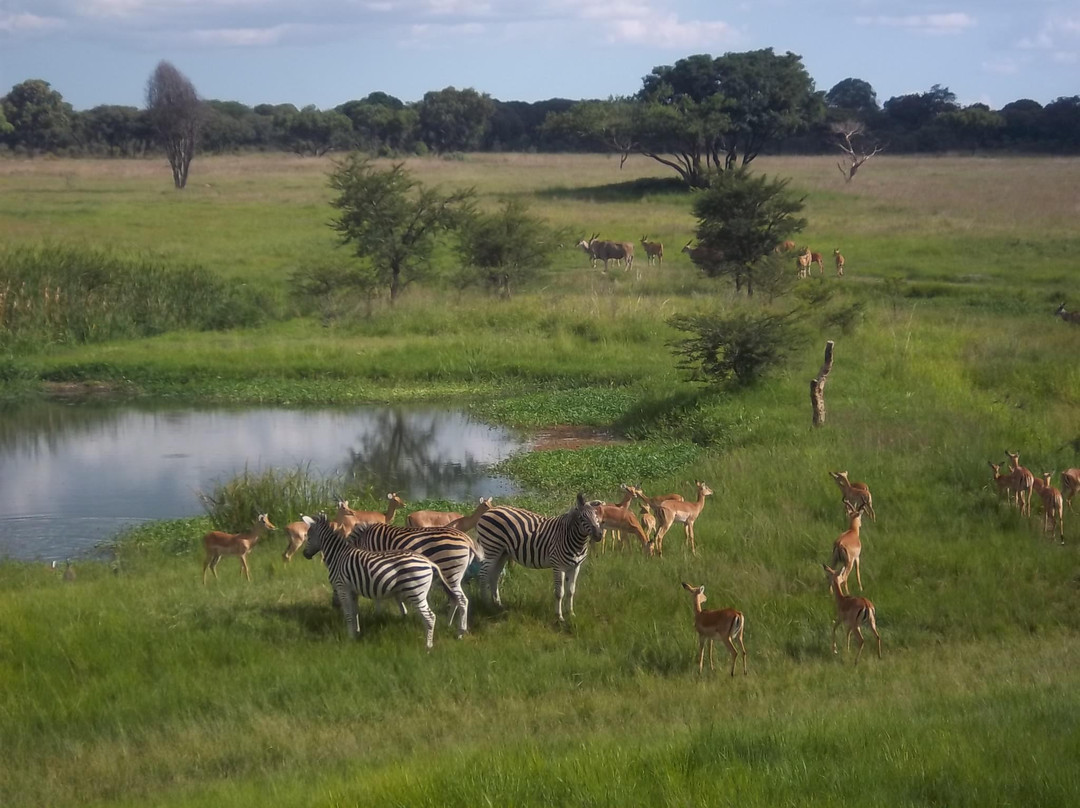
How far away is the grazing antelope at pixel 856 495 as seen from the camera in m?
13.5

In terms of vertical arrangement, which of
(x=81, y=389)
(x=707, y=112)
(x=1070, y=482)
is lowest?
(x=81, y=389)

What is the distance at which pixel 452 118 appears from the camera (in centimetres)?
10881

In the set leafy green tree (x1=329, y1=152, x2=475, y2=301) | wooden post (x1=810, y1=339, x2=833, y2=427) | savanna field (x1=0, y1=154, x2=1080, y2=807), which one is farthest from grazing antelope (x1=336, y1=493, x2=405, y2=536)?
leafy green tree (x1=329, y1=152, x2=475, y2=301)

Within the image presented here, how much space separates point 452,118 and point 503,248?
260 feet

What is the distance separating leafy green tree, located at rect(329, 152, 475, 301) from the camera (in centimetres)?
3164

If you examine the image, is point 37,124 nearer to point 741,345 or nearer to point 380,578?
point 741,345

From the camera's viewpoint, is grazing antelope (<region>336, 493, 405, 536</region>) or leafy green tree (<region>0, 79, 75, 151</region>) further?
leafy green tree (<region>0, 79, 75, 151</region>)

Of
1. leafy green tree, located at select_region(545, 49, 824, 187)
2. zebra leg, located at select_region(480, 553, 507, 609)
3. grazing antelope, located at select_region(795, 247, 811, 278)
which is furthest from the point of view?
leafy green tree, located at select_region(545, 49, 824, 187)

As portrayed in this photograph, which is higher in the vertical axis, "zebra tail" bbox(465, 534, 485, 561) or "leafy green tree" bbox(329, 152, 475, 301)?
"leafy green tree" bbox(329, 152, 475, 301)

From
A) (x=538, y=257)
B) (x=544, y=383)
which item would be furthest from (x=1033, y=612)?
(x=538, y=257)

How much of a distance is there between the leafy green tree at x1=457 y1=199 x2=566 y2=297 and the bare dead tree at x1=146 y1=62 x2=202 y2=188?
114 ft

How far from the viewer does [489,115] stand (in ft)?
368

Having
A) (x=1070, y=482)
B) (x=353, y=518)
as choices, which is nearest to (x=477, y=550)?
(x=353, y=518)

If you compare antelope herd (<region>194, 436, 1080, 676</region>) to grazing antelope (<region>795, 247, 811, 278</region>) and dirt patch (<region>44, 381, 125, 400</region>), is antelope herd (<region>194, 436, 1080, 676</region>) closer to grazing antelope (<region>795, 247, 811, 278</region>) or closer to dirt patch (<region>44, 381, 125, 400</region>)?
dirt patch (<region>44, 381, 125, 400</region>)
